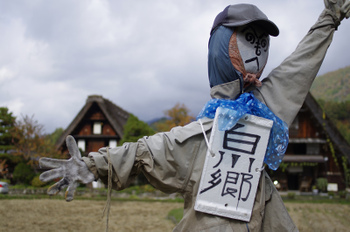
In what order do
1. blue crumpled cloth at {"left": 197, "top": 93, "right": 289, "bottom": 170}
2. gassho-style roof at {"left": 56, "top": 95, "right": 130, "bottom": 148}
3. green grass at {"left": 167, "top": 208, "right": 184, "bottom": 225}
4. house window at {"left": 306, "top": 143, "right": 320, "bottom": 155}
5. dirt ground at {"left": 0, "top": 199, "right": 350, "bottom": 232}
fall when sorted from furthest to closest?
gassho-style roof at {"left": 56, "top": 95, "right": 130, "bottom": 148} → house window at {"left": 306, "top": 143, "right": 320, "bottom": 155} → green grass at {"left": 167, "top": 208, "right": 184, "bottom": 225} → dirt ground at {"left": 0, "top": 199, "right": 350, "bottom": 232} → blue crumpled cloth at {"left": 197, "top": 93, "right": 289, "bottom": 170}

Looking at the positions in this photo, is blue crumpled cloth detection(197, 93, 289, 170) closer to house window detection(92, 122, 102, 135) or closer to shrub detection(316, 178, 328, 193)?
shrub detection(316, 178, 328, 193)

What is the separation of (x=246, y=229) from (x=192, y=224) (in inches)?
12.9

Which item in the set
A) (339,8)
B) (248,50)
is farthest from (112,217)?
(339,8)

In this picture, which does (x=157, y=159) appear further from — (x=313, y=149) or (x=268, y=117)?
(x=313, y=149)

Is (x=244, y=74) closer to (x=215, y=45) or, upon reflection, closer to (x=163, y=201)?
(x=215, y=45)

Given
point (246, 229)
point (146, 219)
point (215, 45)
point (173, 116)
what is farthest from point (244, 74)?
point (173, 116)

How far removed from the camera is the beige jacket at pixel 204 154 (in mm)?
2145

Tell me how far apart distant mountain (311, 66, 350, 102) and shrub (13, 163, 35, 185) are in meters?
42.4

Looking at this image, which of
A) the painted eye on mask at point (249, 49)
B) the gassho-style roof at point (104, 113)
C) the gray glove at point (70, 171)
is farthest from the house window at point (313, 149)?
the gray glove at point (70, 171)

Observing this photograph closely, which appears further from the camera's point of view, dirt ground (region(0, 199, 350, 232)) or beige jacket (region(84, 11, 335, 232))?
dirt ground (region(0, 199, 350, 232))

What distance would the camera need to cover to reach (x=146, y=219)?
8.95 meters

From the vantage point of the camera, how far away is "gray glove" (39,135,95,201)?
2.00 m

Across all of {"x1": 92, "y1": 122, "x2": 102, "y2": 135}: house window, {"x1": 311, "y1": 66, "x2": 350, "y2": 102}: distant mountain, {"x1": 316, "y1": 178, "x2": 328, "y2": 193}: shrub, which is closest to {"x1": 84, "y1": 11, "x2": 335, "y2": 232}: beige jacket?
{"x1": 316, "y1": 178, "x2": 328, "y2": 193}: shrub

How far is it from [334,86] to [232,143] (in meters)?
57.8
